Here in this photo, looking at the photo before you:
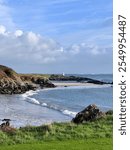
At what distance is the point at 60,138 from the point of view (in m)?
13.3

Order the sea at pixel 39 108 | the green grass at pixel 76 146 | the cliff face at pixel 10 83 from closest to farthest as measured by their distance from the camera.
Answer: the green grass at pixel 76 146 < the sea at pixel 39 108 < the cliff face at pixel 10 83

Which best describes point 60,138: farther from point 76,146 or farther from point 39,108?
point 39,108

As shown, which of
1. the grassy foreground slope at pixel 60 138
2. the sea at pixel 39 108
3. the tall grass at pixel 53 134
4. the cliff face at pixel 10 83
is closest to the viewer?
the grassy foreground slope at pixel 60 138

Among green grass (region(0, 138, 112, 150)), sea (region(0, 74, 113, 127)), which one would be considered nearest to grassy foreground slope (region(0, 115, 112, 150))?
green grass (region(0, 138, 112, 150))

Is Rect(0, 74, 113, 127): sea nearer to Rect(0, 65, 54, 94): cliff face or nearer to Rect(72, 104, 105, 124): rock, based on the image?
Rect(72, 104, 105, 124): rock

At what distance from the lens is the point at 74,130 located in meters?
14.5

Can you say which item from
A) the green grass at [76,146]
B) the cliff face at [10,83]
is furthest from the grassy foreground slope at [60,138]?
the cliff face at [10,83]

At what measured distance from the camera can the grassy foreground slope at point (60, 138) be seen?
1132 centimetres

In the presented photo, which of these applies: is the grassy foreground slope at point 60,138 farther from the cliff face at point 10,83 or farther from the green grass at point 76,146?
the cliff face at point 10,83

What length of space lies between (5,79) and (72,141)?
65227 mm

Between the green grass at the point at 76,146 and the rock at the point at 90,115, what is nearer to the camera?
the green grass at the point at 76,146

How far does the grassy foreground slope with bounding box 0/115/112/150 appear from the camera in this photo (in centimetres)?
1132

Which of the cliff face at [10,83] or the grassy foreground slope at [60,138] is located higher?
the cliff face at [10,83]

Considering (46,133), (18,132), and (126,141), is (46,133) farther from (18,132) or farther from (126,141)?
(126,141)
